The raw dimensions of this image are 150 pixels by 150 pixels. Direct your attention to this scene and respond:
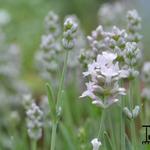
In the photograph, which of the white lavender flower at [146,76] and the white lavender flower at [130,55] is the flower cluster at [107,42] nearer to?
the white lavender flower at [130,55]

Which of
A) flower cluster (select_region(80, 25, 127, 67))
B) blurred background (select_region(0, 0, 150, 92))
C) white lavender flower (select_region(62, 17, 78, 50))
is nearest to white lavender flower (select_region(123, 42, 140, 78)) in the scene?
flower cluster (select_region(80, 25, 127, 67))

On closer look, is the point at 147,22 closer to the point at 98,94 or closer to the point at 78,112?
the point at 78,112

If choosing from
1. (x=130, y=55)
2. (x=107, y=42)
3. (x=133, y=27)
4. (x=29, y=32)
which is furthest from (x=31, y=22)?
(x=130, y=55)

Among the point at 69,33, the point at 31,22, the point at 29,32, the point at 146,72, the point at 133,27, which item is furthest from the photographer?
the point at 31,22

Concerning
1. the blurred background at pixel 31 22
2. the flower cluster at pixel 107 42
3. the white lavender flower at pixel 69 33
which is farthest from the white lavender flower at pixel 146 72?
the blurred background at pixel 31 22

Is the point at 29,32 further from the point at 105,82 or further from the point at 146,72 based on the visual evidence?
the point at 105,82

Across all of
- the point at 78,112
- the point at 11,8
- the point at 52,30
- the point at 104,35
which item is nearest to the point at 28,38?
the point at 11,8

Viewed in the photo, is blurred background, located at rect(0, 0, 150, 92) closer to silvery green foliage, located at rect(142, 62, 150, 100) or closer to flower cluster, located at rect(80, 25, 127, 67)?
silvery green foliage, located at rect(142, 62, 150, 100)
